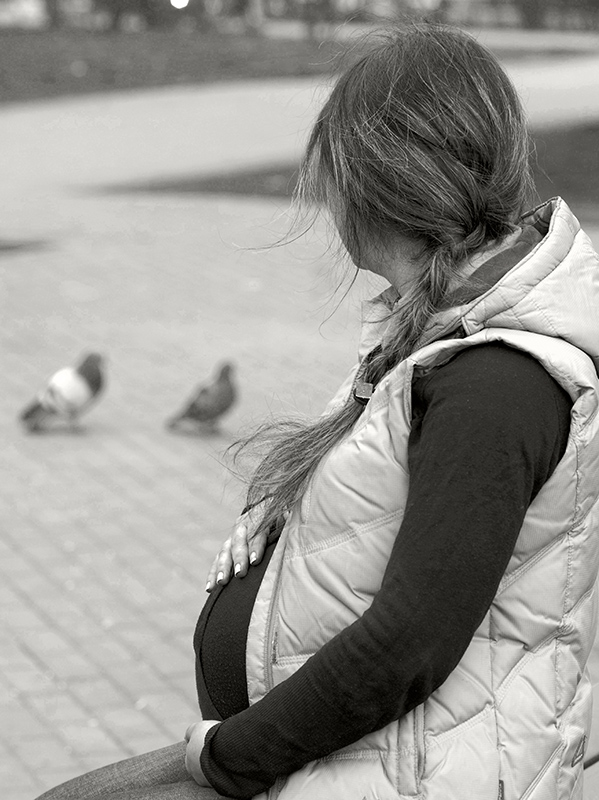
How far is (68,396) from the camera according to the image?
598cm

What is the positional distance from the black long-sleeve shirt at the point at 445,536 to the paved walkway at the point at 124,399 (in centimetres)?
52

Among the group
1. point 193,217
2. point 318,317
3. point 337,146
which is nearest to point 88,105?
point 193,217

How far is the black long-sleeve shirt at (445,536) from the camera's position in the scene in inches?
56.7

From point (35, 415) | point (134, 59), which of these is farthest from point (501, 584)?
point (134, 59)

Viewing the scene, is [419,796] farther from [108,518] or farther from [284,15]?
[284,15]

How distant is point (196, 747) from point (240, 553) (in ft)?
0.96

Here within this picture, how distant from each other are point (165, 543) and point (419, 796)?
349cm

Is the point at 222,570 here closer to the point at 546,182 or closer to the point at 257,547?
the point at 257,547

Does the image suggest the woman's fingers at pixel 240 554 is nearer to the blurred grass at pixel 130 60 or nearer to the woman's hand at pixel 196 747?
the woman's hand at pixel 196 747

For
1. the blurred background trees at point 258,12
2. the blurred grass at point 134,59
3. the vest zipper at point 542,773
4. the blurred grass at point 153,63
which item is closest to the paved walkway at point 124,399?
the vest zipper at point 542,773

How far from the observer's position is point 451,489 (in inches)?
56.7

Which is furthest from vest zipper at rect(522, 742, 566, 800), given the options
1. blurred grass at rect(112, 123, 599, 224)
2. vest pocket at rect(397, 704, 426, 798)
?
blurred grass at rect(112, 123, 599, 224)

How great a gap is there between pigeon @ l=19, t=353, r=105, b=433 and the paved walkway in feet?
0.35

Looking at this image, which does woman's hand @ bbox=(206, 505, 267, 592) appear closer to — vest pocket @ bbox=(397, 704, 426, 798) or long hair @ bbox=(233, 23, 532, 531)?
long hair @ bbox=(233, 23, 532, 531)
